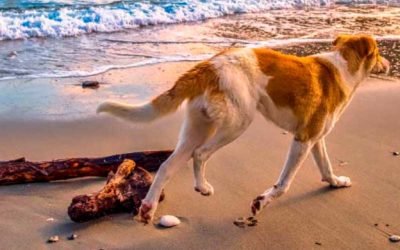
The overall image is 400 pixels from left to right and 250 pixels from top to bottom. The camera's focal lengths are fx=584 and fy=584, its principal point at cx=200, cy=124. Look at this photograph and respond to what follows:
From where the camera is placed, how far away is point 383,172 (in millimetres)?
4688

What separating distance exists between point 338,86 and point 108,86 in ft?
12.3

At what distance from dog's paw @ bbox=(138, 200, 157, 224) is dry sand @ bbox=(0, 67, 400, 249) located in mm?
53

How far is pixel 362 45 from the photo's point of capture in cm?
436

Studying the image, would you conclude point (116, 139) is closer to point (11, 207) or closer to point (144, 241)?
point (11, 207)

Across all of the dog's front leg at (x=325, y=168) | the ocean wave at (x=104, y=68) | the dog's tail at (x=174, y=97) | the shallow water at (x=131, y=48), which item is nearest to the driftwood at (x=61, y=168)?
the dog's tail at (x=174, y=97)

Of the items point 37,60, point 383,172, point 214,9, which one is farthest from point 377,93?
point 214,9

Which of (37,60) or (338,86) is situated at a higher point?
(338,86)

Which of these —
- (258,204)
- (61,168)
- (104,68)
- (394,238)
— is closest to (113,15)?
(104,68)

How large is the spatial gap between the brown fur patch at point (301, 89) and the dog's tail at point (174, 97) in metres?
0.40

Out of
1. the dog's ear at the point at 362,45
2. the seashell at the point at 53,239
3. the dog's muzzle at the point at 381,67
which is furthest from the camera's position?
the dog's muzzle at the point at 381,67

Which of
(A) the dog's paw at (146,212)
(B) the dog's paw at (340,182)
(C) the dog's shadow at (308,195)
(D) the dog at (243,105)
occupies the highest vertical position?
(D) the dog at (243,105)

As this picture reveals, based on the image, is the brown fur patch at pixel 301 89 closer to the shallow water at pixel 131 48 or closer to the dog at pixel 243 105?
the dog at pixel 243 105

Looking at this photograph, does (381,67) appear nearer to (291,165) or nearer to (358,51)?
(358,51)

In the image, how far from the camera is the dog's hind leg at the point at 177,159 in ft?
12.5
